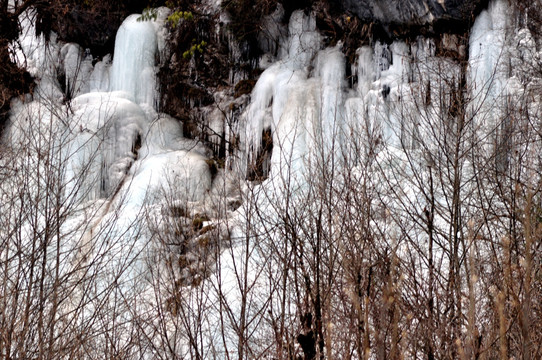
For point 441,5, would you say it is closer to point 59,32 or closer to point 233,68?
point 233,68

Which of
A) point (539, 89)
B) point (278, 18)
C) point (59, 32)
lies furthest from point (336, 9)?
point (59, 32)

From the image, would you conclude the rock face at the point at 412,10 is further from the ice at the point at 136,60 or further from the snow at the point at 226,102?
the ice at the point at 136,60

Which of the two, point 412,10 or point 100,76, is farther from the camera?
point 100,76

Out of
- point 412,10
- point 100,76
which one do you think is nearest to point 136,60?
point 100,76

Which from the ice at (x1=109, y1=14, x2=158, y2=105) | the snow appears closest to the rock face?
the snow

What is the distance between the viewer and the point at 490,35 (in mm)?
9836

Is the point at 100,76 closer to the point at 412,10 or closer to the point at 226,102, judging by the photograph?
the point at 226,102

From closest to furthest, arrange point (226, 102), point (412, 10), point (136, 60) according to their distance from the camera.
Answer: point (412, 10)
point (226, 102)
point (136, 60)

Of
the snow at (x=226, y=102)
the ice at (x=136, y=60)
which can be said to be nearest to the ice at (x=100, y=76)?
the snow at (x=226, y=102)

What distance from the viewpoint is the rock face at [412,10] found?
10.5 m

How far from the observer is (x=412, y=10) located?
1117 cm

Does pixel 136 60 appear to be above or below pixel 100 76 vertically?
below

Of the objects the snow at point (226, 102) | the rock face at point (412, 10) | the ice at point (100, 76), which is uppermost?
the ice at point (100, 76)

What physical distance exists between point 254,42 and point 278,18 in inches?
30.1
